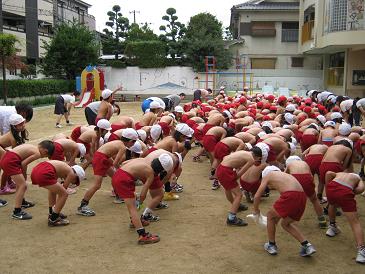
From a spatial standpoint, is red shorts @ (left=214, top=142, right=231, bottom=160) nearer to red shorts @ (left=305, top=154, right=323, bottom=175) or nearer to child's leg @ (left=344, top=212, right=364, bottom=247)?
red shorts @ (left=305, top=154, right=323, bottom=175)

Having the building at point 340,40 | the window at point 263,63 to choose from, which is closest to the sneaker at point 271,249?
the building at point 340,40

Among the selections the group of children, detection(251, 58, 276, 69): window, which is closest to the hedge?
detection(251, 58, 276, 69): window

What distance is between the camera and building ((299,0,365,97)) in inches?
762

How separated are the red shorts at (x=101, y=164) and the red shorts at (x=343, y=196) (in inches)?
127

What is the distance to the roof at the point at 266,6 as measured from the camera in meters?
30.4

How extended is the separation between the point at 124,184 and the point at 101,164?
1.30m

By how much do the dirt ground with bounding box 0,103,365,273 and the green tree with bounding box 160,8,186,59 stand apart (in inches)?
1072

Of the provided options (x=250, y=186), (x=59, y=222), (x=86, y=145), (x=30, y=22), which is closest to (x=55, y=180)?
(x=59, y=222)

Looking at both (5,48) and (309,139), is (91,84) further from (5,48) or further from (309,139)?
(309,139)

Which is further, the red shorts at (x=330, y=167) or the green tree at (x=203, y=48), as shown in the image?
the green tree at (x=203, y=48)

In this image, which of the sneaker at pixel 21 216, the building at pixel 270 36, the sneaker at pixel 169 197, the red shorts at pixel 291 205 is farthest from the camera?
the building at pixel 270 36

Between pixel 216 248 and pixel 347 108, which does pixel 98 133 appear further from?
pixel 347 108

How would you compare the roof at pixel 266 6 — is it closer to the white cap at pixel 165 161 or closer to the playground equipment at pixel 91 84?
the playground equipment at pixel 91 84

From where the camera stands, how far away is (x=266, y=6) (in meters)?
30.6
